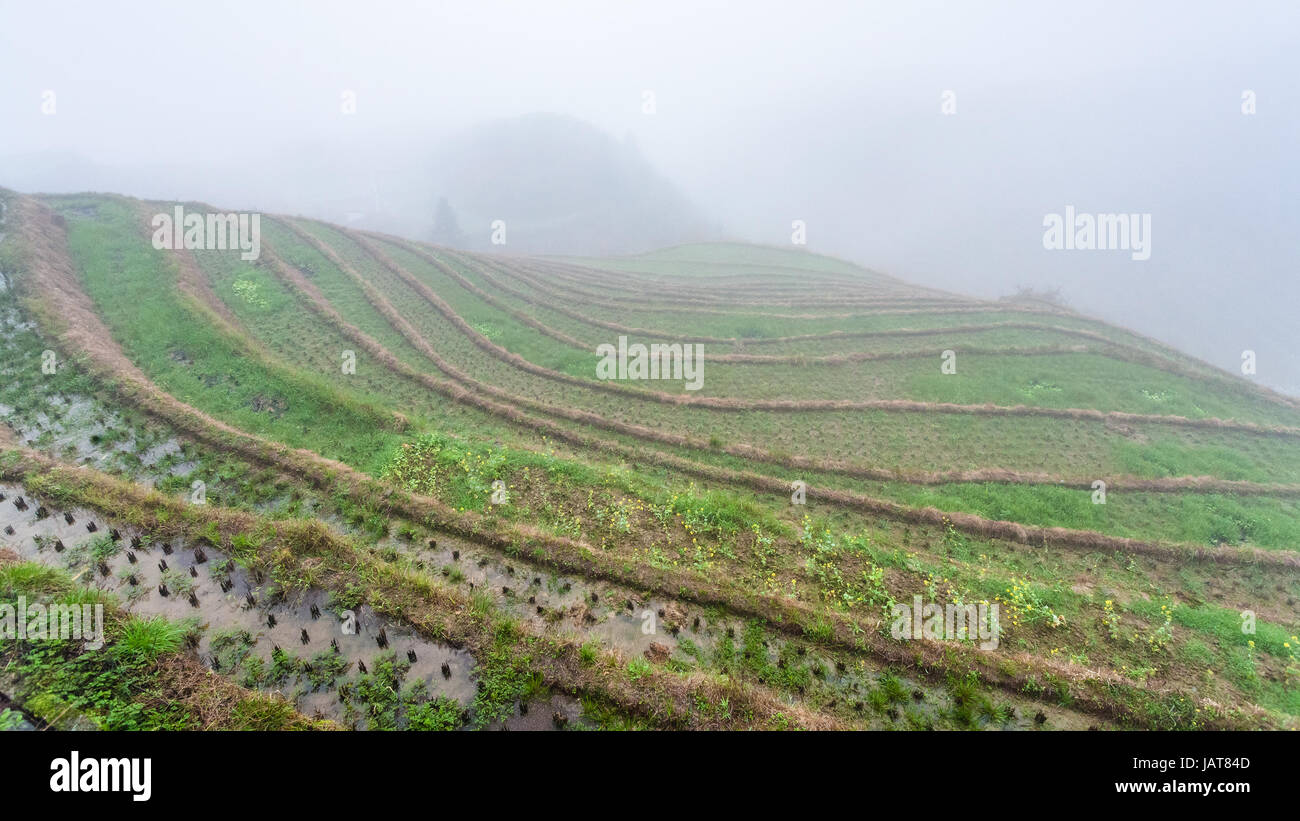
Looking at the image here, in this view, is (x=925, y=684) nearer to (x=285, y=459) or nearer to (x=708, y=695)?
(x=708, y=695)

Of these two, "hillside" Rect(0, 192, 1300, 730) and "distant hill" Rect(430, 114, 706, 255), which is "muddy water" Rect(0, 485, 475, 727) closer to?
"hillside" Rect(0, 192, 1300, 730)

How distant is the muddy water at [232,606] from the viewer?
365 inches

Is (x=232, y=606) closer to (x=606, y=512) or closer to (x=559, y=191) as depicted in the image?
(x=606, y=512)

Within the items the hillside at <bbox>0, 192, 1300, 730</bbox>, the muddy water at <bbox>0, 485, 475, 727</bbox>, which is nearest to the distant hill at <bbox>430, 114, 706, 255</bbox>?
the hillside at <bbox>0, 192, 1300, 730</bbox>

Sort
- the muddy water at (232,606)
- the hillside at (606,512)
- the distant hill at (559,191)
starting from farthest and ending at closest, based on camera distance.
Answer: the distant hill at (559,191) < the hillside at (606,512) < the muddy water at (232,606)

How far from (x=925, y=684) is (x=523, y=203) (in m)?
129

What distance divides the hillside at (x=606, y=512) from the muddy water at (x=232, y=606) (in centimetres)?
7

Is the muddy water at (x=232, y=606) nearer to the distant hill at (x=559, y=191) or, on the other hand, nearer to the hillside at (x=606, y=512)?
the hillside at (x=606, y=512)

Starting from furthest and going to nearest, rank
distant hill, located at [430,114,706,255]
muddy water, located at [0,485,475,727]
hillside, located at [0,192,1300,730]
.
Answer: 1. distant hill, located at [430,114,706,255]
2. hillside, located at [0,192,1300,730]
3. muddy water, located at [0,485,475,727]

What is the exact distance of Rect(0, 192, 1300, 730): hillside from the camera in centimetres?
984

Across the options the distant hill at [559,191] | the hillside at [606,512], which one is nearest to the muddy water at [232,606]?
the hillside at [606,512]

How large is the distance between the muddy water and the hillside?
0.07 meters

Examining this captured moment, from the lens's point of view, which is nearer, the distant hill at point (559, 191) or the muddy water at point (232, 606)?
the muddy water at point (232, 606)
